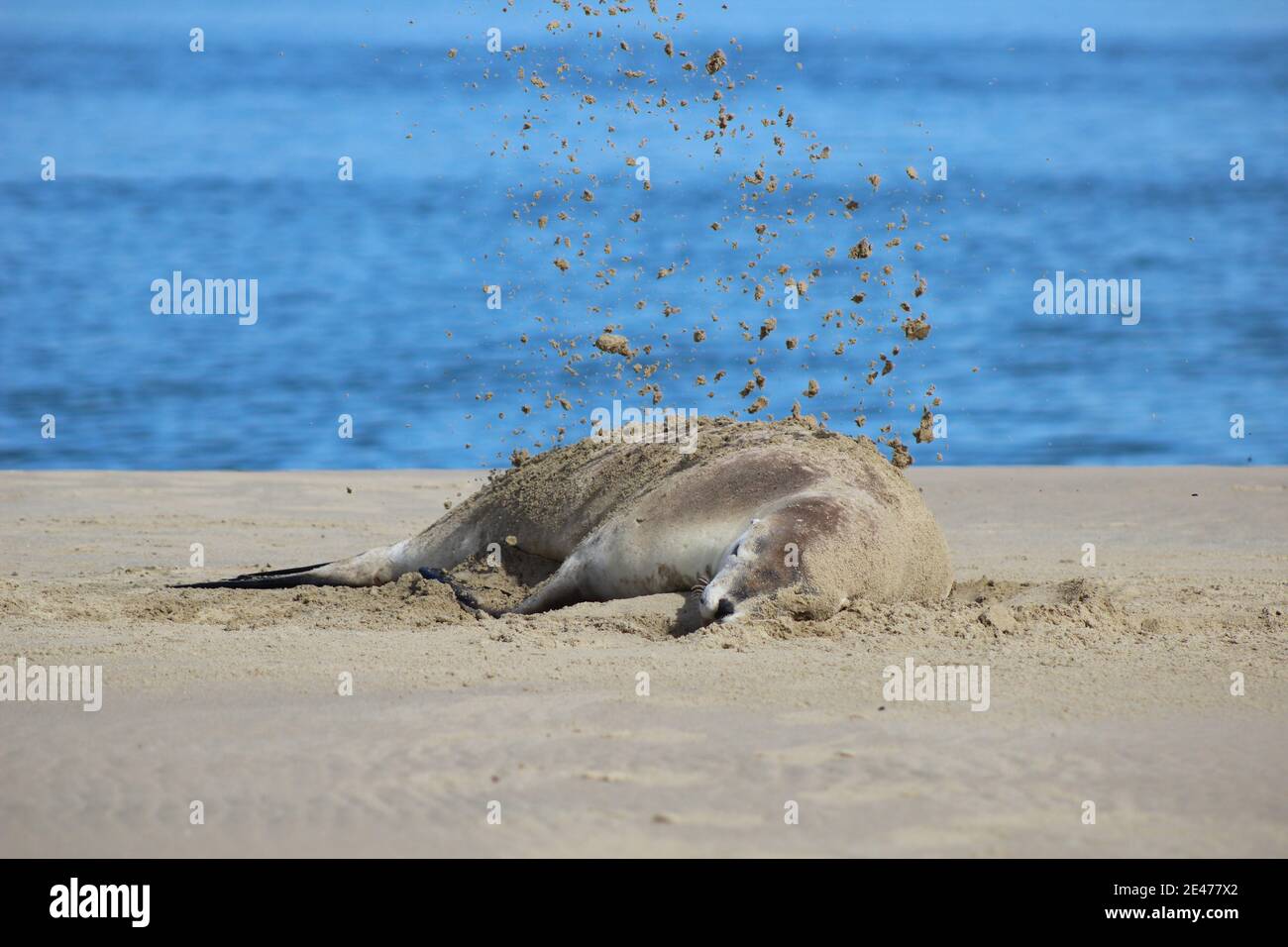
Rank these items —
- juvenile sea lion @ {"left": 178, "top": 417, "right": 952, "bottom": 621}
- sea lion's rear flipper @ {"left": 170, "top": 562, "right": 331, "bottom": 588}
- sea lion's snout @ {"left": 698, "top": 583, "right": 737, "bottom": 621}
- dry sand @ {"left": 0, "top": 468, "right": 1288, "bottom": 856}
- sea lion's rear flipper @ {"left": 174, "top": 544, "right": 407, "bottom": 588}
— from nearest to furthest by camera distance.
Answer: 1. dry sand @ {"left": 0, "top": 468, "right": 1288, "bottom": 856}
2. sea lion's snout @ {"left": 698, "top": 583, "right": 737, "bottom": 621}
3. juvenile sea lion @ {"left": 178, "top": 417, "right": 952, "bottom": 621}
4. sea lion's rear flipper @ {"left": 170, "top": 562, "right": 331, "bottom": 588}
5. sea lion's rear flipper @ {"left": 174, "top": 544, "right": 407, "bottom": 588}

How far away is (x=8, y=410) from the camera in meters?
17.0

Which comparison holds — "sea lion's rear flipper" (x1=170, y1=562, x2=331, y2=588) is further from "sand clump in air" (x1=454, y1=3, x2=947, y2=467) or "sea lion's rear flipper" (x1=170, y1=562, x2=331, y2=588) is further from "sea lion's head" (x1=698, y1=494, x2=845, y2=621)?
"sea lion's head" (x1=698, y1=494, x2=845, y2=621)

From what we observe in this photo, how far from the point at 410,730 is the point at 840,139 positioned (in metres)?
40.2

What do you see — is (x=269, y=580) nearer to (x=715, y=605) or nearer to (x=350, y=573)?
(x=350, y=573)

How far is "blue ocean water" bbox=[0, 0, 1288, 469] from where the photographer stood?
16703 mm

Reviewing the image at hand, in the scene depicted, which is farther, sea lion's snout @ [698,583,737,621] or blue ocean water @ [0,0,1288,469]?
blue ocean water @ [0,0,1288,469]

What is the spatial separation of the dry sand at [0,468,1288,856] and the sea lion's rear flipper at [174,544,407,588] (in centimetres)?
26

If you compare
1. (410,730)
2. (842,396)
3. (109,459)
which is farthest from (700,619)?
(842,396)

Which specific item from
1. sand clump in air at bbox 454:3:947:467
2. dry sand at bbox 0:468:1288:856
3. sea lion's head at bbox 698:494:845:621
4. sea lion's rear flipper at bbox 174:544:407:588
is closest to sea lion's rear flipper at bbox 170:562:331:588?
sea lion's rear flipper at bbox 174:544:407:588

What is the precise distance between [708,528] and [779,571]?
0.60 metres

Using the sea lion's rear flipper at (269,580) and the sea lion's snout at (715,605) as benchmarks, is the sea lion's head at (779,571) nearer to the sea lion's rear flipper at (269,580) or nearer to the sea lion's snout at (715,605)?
the sea lion's snout at (715,605)

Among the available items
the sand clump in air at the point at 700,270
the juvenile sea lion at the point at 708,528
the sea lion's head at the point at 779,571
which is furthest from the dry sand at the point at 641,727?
the sand clump in air at the point at 700,270

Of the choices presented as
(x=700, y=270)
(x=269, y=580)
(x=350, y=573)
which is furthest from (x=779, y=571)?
(x=700, y=270)

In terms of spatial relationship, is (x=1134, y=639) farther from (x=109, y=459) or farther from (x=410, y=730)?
(x=109, y=459)
